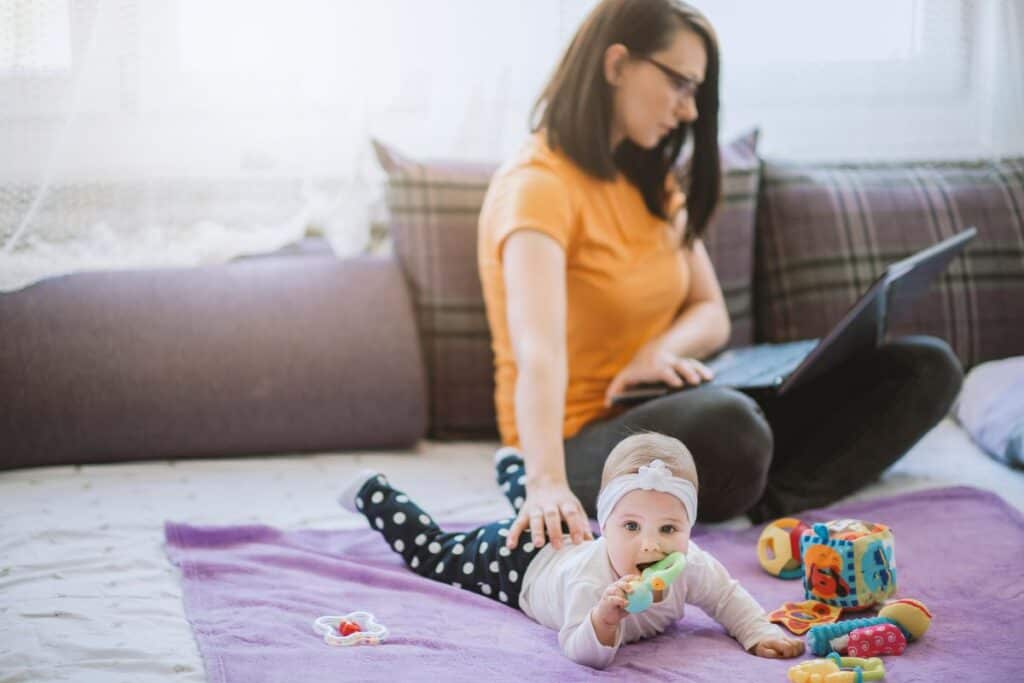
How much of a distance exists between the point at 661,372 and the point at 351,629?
59cm

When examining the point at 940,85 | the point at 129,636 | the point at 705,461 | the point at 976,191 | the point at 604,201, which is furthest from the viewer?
the point at 940,85

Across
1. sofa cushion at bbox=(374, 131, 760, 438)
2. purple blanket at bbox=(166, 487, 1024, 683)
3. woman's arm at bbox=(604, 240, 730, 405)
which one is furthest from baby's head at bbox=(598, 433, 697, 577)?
sofa cushion at bbox=(374, 131, 760, 438)

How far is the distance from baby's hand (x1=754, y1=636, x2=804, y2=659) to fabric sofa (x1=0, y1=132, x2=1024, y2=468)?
0.83m

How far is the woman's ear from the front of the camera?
1648mm

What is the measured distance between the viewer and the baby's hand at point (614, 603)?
1096mm

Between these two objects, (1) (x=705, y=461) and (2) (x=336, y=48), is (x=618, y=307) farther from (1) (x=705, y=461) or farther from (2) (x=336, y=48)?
(2) (x=336, y=48)

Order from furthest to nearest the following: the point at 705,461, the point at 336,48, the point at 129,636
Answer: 1. the point at 336,48
2. the point at 705,461
3. the point at 129,636

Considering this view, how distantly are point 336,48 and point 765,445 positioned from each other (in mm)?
1016

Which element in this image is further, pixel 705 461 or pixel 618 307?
pixel 618 307

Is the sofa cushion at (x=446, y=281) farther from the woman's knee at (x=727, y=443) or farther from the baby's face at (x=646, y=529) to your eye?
the baby's face at (x=646, y=529)

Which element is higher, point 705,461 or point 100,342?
point 100,342

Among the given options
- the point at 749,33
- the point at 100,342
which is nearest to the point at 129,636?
the point at 100,342

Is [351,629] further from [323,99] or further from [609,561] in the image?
[323,99]

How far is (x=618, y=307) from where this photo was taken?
5.70 ft
